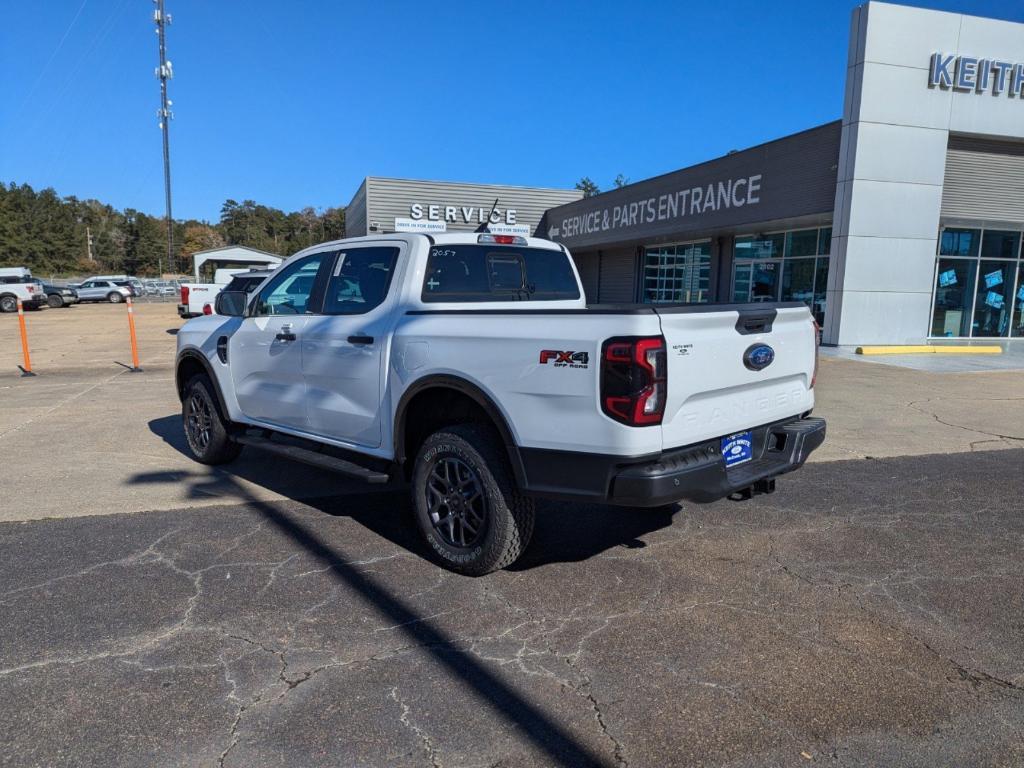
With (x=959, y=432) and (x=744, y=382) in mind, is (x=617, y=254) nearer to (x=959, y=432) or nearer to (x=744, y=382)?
(x=959, y=432)

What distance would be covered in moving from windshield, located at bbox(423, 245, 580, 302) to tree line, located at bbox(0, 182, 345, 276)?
255 feet

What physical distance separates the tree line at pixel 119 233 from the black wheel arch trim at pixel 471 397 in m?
78.6

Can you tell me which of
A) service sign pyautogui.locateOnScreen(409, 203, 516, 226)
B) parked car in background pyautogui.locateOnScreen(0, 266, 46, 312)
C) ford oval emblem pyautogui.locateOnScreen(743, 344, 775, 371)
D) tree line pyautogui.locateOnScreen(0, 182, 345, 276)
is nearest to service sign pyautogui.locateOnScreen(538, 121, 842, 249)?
service sign pyautogui.locateOnScreen(409, 203, 516, 226)

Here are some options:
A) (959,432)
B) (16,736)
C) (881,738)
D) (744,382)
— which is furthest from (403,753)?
(959,432)

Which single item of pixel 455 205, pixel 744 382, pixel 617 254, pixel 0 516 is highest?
pixel 455 205

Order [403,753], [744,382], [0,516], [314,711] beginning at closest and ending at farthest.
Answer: [403,753] < [314,711] < [744,382] < [0,516]

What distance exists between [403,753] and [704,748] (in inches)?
42.5

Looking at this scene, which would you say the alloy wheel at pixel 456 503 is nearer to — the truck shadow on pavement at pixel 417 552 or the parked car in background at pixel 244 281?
the truck shadow on pavement at pixel 417 552

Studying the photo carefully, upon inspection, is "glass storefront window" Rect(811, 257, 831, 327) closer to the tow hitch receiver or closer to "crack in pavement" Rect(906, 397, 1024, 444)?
"crack in pavement" Rect(906, 397, 1024, 444)

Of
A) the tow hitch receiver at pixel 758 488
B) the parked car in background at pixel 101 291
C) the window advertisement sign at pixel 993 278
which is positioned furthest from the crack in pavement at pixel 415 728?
the parked car in background at pixel 101 291

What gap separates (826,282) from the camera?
18094mm

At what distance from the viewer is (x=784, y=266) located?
20.1 m

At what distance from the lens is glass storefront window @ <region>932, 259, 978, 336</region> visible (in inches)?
720

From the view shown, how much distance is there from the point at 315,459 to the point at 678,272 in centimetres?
2318
